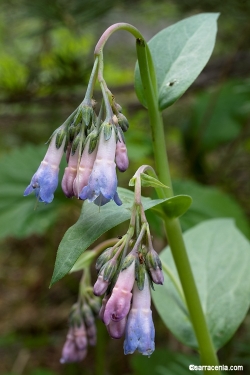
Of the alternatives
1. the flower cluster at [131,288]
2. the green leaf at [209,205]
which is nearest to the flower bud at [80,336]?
the flower cluster at [131,288]

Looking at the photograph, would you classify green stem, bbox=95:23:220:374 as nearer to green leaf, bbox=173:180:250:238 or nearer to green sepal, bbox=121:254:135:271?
green sepal, bbox=121:254:135:271

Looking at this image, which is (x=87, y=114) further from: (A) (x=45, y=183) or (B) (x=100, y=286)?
(B) (x=100, y=286)

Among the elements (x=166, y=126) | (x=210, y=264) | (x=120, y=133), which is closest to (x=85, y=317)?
(x=210, y=264)

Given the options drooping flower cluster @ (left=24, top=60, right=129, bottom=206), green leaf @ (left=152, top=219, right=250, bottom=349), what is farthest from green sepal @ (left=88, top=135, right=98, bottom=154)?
green leaf @ (left=152, top=219, right=250, bottom=349)

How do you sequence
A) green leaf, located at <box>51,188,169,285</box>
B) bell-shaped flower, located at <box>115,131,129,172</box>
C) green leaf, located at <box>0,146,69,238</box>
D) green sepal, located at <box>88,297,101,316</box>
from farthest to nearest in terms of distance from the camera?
green leaf, located at <box>0,146,69,238</box> < green sepal, located at <box>88,297,101,316</box> < bell-shaped flower, located at <box>115,131,129,172</box> < green leaf, located at <box>51,188,169,285</box>

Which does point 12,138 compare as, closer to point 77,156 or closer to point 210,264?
point 210,264

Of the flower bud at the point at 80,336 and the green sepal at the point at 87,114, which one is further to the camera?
the flower bud at the point at 80,336

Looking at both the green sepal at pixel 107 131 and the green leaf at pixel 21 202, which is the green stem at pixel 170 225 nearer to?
the green sepal at pixel 107 131

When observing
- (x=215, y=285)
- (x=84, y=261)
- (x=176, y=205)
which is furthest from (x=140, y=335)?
(x=215, y=285)
